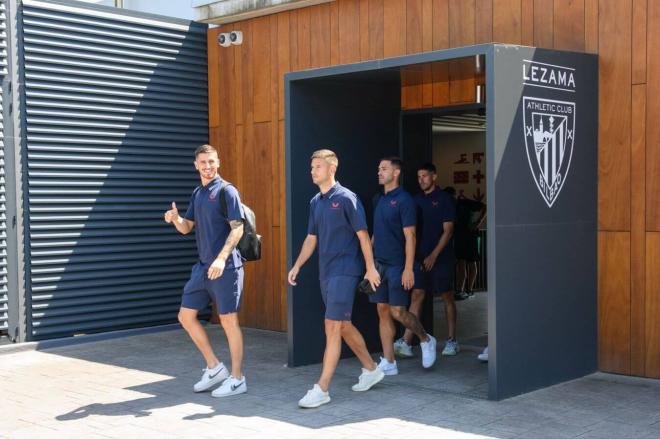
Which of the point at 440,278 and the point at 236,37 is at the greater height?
the point at 236,37

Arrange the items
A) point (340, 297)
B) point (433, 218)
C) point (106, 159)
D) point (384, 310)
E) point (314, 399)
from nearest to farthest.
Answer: point (314, 399)
point (340, 297)
point (384, 310)
point (433, 218)
point (106, 159)

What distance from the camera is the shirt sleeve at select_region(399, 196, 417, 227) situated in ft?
24.9

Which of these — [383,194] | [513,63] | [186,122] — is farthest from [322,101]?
[186,122]

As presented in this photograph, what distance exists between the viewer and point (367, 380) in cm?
718

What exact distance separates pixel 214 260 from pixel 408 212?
1704mm

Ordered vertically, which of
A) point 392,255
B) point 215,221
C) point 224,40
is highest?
point 224,40

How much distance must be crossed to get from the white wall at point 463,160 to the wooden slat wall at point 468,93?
6.87 metres

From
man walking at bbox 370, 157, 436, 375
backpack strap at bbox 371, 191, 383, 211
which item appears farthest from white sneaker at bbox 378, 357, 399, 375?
backpack strap at bbox 371, 191, 383, 211

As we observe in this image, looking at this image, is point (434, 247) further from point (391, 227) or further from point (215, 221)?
point (215, 221)

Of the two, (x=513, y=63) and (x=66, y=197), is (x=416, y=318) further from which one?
(x=66, y=197)

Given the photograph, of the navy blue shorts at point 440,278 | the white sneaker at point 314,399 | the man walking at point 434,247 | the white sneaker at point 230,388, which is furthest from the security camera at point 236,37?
the white sneaker at point 314,399

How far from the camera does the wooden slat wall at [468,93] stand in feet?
24.2

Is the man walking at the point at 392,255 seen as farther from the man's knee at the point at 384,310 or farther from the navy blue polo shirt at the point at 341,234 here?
the navy blue polo shirt at the point at 341,234

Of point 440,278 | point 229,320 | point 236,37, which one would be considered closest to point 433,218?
point 440,278
